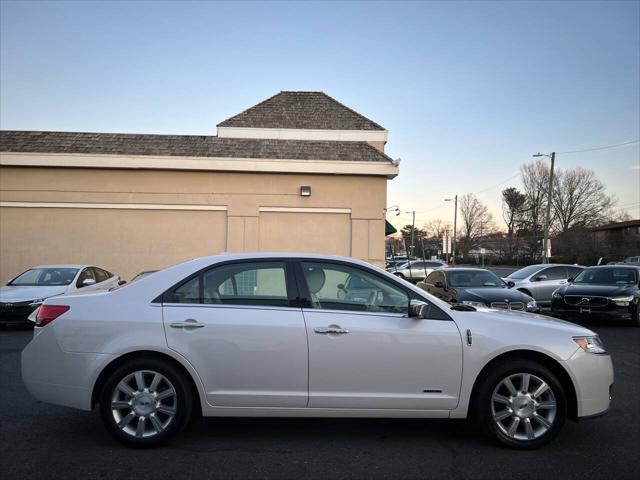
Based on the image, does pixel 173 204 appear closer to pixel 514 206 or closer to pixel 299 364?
pixel 299 364

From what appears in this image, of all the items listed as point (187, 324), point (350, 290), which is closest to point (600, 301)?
point (350, 290)

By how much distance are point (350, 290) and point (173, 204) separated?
1240 centimetres

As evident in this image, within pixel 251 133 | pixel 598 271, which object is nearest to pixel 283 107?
pixel 251 133

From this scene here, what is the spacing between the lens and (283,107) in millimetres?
24797

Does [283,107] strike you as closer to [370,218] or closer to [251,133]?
[251,133]

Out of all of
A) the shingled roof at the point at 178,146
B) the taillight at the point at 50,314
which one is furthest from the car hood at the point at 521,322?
the shingled roof at the point at 178,146

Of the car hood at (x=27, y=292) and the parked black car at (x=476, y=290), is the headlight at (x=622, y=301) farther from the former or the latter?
the car hood at (x=27, y=292)

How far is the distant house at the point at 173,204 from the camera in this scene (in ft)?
51.3

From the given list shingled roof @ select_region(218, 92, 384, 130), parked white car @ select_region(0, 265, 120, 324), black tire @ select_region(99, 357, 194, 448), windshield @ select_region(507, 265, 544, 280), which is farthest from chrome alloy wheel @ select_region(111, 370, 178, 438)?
shingled roof @ select_region(218, 92, 384, 130)

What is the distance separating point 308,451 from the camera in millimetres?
4133

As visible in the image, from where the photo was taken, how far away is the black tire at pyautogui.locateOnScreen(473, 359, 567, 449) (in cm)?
418

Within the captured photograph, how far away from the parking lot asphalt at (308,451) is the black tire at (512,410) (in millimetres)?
101

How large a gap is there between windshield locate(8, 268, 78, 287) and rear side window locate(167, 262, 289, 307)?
28.2 ft

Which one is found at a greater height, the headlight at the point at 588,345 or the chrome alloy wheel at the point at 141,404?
the headlight at the point at 588,345
